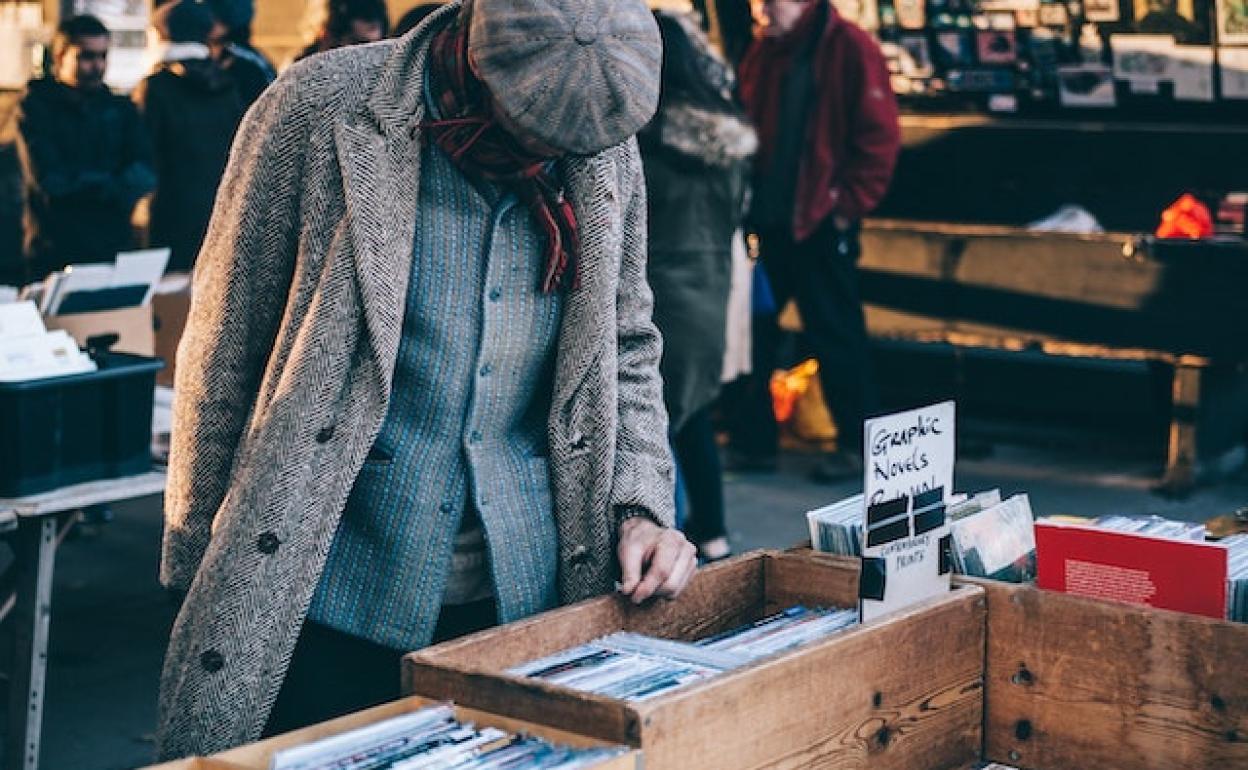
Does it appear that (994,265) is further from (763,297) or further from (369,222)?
(369,222)

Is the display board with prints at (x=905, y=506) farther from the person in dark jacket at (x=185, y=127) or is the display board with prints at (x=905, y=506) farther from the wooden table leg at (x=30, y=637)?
the person in dark jacket at (x=185, y=127)

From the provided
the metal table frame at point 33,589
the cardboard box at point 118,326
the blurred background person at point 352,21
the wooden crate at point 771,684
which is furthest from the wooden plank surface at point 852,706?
the blurred background person at point 352,21

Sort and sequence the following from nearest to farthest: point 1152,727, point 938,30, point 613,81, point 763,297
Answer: point 613,81 → point 1152,727 → point 763,297 → point 938,30

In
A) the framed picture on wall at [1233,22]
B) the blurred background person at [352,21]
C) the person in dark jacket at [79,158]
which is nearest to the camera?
the blurred background person at [352,21]

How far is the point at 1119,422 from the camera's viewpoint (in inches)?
345

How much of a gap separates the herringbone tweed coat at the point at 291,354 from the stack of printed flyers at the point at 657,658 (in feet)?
1.23

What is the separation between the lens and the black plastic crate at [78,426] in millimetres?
4441

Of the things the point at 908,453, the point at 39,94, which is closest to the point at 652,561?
the point at 908,453

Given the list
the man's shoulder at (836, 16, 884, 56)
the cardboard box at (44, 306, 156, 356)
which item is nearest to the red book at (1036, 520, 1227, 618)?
the cardboard box at (44, 306, 156, 356)

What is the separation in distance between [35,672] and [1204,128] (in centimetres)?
557

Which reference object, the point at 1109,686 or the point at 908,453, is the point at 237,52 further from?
the point at 1109,686

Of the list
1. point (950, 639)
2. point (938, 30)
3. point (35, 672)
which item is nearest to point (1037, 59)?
point (938, 30)

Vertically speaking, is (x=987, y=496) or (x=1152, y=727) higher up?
(x=987, y=496)

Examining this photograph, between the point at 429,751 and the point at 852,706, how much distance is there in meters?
0.63
